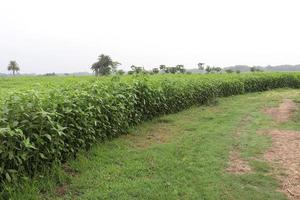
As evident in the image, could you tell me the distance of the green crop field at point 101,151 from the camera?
3.86 m

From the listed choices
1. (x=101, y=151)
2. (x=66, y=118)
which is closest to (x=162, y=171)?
(x=101, y=151)

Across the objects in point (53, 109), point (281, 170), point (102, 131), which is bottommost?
point (281, 170)

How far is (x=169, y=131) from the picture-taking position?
766 centimetres

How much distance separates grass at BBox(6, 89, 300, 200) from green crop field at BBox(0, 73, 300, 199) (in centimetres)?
1

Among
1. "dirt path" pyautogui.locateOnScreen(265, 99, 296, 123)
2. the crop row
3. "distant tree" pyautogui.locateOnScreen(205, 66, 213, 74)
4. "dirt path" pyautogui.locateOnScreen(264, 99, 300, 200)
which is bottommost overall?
"dirt path" pyautogui.locateOnScreen(264, 99, 300, 200)

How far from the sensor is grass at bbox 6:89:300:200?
4.10 meters

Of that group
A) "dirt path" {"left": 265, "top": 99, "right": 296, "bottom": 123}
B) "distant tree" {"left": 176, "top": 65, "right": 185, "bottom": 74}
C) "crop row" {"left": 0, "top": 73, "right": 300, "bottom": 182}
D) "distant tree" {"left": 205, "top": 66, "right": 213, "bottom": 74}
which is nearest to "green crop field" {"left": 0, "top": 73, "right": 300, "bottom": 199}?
"crop row" {"left": 0, "top": 73, "right": 300, "bottom": 182}

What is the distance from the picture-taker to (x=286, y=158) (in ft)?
19.1

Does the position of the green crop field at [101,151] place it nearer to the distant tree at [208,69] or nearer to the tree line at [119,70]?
the tree line at [119,70]

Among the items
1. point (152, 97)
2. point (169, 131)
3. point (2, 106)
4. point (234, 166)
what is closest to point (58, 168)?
point (2, 106)

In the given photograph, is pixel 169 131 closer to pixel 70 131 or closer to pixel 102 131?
pixel 102 131

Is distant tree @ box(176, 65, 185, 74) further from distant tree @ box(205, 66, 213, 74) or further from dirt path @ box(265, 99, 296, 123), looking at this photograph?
dirt path @ box(265, 99, 296, 123)

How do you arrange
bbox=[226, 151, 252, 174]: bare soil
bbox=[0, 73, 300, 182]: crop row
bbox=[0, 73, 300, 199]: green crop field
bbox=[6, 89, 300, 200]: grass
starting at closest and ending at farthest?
bbox=[0, 73, 300, 182]: crop row, bbox=[0, 73, 300, 199]: green crop field, bbox=[6, 89, 300, 200]: grass, bbox=[226, 151, 252, 174]: bare soil

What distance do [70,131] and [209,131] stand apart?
147 inches
